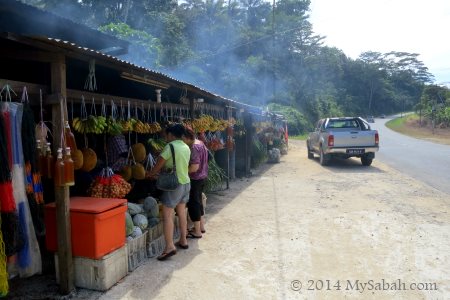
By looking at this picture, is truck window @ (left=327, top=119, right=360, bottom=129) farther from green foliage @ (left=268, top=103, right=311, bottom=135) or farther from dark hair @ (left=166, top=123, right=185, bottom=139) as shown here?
green foliage @ (left=268, top=103, right=311, bottom=135)

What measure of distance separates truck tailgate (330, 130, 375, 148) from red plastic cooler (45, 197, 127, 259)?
33.5ft

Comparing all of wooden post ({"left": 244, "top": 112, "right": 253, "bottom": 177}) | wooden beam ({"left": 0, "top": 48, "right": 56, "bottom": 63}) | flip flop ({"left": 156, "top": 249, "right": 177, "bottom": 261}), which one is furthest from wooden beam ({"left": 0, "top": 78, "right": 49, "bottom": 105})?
wooden post ({"left": 244, "top": 112, "right": 253, "bottom": 177})

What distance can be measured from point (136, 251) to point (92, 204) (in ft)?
3.19

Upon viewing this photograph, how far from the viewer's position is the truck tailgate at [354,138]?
12469mm

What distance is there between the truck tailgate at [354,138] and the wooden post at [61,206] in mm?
10660

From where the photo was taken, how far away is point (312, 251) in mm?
4844

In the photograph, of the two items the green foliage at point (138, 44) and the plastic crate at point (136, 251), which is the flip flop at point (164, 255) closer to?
the plastic crate at point (136, 251)

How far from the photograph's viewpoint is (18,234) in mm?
3199

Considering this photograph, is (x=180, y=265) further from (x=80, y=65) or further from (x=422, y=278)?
(x=80, y=65)

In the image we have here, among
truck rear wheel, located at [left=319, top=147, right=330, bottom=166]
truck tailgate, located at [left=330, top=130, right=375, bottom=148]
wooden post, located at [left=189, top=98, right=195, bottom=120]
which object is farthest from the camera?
truck rear wheel, located at [left=319, top=147, right=330, bottom=166]

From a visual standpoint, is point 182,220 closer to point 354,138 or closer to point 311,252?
point 311,252

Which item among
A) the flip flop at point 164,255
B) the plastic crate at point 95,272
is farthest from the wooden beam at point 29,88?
the flip flop at point 164,255

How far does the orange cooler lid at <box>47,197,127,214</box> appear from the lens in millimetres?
3533

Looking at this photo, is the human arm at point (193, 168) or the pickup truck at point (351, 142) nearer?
the human arm at point (193, 168)
